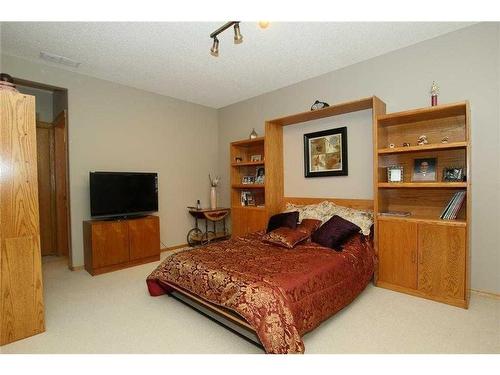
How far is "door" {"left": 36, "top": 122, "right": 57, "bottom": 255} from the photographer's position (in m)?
4.29

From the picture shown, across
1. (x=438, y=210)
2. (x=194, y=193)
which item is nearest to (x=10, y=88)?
(x=194, y=193)

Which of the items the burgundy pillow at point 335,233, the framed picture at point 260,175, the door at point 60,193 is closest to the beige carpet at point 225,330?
the burgundy pillow at point 335,233

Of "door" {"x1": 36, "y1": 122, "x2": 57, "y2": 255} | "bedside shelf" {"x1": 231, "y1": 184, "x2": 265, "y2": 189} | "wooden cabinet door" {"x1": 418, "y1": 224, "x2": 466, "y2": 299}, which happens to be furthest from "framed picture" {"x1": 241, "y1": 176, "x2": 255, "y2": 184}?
"door" {"x1": 36, "y1": 122, "x2": 57, "y2": 255}

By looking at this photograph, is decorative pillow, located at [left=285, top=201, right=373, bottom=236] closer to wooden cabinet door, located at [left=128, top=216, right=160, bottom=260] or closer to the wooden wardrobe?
wooden cabinet door, located at [left=128, top=216, right=160, bottom=260]

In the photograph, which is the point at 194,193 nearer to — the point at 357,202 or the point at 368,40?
the point at 357,202

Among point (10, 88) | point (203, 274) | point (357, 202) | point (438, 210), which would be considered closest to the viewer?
point (10, 88)

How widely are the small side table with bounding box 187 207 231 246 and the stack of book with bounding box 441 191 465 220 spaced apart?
3.27m

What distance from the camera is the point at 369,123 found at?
10.7 feet

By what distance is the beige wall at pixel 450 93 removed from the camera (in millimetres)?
2521

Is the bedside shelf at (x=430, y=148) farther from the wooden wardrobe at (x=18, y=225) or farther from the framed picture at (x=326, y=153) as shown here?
the wooden wardrobe at (x=18, y=225)

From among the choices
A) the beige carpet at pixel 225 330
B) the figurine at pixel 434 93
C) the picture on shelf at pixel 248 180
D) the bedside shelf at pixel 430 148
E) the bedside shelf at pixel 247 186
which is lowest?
the beige carpet at pixel 225 330

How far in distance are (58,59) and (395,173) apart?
4278mm

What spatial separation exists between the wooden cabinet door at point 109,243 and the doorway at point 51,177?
1.20 metres

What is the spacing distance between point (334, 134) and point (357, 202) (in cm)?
99
